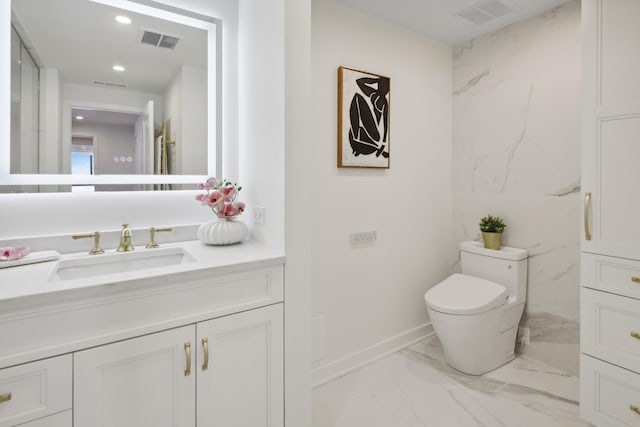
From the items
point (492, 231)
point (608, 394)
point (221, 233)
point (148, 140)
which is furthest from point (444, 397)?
point (148, 140)

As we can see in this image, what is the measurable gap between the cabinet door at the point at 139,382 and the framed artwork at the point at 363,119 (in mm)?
1449

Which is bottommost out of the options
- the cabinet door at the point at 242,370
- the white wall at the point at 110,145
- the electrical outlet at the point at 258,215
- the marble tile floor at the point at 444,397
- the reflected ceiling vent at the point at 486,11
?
the marble tile floor at the point at 444,397

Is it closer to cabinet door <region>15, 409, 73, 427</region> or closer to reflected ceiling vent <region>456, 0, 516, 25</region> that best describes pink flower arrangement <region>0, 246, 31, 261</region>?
cabinet door <region>15, 409, 73, 427</region>

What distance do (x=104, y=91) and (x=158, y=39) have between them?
0.39m

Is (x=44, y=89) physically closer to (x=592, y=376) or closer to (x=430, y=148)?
(x=430, y=148)

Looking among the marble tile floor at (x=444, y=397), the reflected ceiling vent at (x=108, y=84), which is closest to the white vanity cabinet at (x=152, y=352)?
the marble tile floor at (x=444, y=397)

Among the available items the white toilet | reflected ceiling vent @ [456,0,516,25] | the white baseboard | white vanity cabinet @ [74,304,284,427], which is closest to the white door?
white vanity cabinet @ [74,304,284,427]

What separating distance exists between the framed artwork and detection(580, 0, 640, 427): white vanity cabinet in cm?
112

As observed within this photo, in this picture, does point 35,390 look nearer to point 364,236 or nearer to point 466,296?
point 364,236

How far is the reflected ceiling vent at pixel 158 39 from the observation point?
177 cm

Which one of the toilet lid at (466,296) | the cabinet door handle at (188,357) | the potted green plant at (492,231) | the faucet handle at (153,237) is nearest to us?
the cabinet door handle at (188,357)

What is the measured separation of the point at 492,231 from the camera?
254cm

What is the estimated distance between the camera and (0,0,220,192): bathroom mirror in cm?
150

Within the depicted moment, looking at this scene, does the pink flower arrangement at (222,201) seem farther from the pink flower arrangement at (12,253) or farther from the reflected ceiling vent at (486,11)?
the reflected ceiling vent at (486,11)
